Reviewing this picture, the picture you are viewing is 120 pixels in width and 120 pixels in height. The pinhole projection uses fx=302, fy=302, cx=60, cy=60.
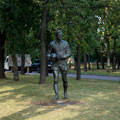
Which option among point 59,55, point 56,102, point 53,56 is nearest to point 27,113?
point 56,102

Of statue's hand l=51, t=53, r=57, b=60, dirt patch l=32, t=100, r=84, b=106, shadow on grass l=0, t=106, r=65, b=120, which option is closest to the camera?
shadow on grass l=0, t=106, r=65, b=120

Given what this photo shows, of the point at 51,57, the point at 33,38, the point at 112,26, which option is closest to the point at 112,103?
the point at 51,57

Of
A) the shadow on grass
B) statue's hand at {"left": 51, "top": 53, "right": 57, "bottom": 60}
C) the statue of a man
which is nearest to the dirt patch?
the shadow on grass

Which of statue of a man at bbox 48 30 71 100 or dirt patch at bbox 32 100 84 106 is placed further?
statue of a man at bbox 48 30 71 100

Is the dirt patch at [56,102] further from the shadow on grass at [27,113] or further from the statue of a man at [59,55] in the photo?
the statue of a man at [59,55]

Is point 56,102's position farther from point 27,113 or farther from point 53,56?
point 27,113

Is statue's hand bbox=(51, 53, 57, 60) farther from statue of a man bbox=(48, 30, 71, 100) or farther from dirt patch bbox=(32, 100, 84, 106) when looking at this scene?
dirt patch bbox=(32, 100, 84, 106)

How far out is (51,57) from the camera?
970 cm

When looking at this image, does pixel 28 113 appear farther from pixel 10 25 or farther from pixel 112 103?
pixel 10 25

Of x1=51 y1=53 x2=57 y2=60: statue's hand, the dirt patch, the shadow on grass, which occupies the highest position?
x1=51 y1=53 x2=57 y2=60: statue's hand

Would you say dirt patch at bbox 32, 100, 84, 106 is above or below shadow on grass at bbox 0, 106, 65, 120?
above

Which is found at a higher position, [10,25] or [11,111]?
[10,25]

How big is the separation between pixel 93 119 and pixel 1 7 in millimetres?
12776

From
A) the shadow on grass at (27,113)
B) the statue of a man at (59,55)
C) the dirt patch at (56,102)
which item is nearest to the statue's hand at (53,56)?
the statue of a man at (59,55)
